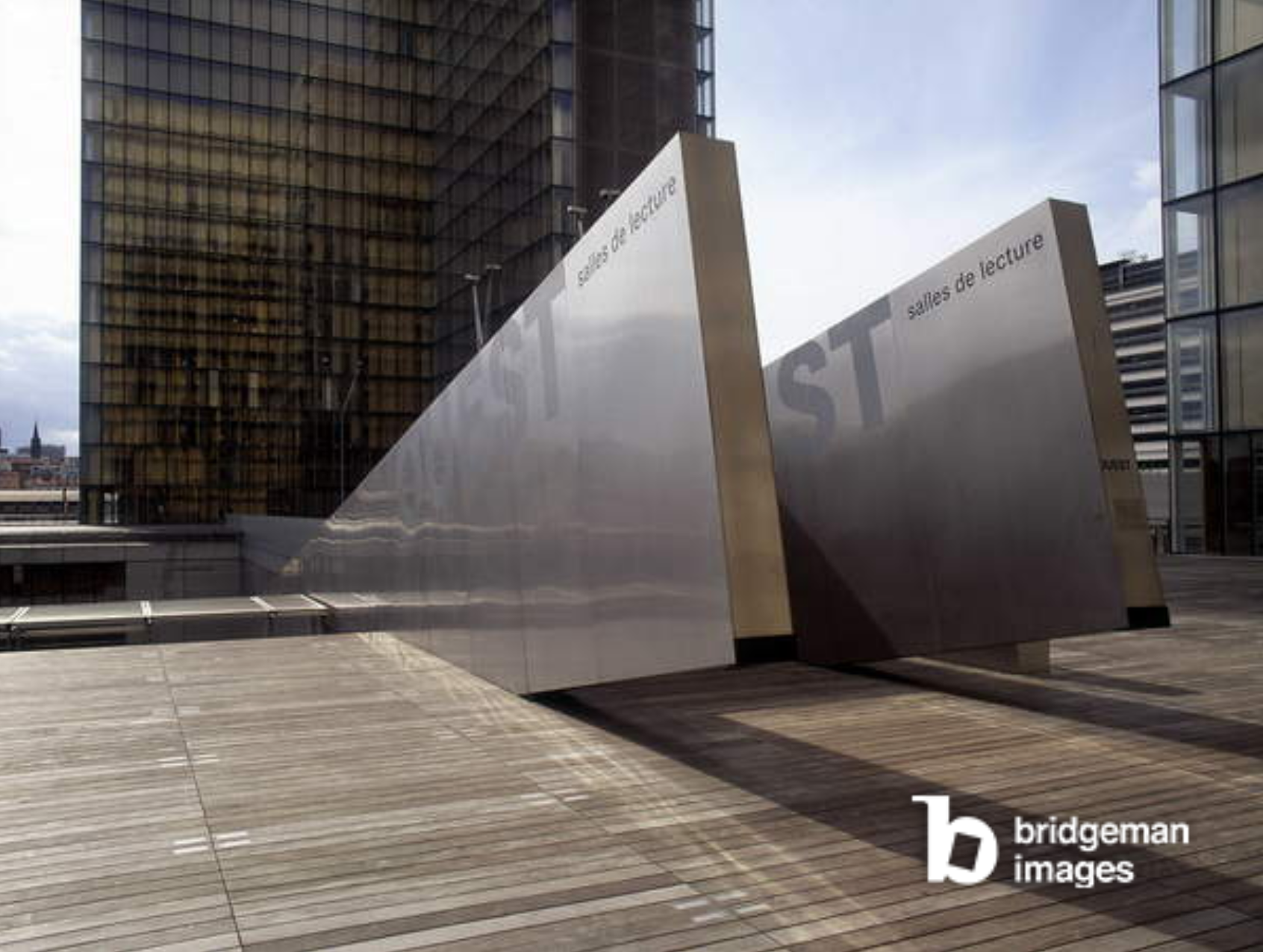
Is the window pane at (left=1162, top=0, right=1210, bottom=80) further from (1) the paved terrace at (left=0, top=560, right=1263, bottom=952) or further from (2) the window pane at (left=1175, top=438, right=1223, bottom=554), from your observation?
(1) the paved terrace at (left=0, top=560, right=1263, bottom=952)

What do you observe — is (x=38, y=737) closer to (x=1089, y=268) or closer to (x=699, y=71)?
(x=1089, y=268)

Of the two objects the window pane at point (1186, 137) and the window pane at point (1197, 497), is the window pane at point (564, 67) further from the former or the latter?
the window pane at point (1197, 497)

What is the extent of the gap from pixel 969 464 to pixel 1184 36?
2627 centimetres

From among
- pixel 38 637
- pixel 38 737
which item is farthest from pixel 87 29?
pixel 38 737

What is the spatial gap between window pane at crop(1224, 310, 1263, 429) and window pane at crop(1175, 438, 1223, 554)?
1.11 meters

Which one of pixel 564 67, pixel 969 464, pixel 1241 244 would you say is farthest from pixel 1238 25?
pixel 564 67

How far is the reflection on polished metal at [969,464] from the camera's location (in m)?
7.64

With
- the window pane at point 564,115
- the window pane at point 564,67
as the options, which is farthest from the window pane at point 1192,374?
the window pane at point 564,67

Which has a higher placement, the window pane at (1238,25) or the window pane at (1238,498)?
the window pane at (1238,25)

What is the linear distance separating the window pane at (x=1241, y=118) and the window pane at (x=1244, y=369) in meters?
3.80

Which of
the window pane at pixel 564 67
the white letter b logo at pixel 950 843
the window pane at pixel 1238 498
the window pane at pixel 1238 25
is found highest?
the window pane at pixel 564 67

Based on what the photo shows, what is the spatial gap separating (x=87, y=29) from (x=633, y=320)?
71.9 metres

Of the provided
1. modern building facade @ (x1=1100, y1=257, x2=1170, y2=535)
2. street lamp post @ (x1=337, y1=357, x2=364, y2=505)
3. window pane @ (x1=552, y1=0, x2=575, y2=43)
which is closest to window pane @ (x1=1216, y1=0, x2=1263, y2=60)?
window pane @ (x1=552, y1=0, x2=575, y2=43)

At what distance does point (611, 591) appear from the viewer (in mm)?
6926
